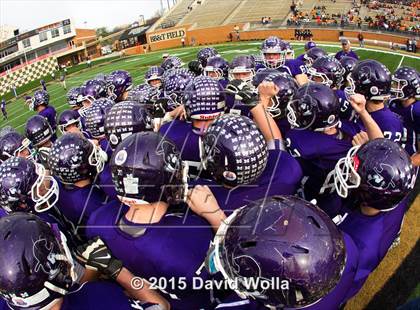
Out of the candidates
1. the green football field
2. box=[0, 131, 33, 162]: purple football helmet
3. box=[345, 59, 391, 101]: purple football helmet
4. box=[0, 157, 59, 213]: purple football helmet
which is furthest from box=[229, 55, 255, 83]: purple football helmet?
the green football field

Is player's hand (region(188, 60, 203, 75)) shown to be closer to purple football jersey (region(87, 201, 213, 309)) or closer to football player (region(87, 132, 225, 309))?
football player (region(87, 132, 225, 309))

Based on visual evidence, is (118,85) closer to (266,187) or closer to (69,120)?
(69,120)

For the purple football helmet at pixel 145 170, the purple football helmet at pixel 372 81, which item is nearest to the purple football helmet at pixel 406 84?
the purple football helmet at pixel 372 81

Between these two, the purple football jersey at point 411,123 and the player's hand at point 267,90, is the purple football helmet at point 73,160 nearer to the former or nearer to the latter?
the player's hand at point 267,90

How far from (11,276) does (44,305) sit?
24 centimetres

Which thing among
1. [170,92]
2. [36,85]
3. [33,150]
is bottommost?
[36,85]

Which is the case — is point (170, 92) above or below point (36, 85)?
above

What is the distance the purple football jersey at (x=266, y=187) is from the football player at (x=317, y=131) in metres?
0.61

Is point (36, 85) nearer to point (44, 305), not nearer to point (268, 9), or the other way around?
point (268, 9)

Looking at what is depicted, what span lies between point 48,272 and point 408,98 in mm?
4919

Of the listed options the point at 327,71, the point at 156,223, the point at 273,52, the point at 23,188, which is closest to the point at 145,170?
the point at 156,223

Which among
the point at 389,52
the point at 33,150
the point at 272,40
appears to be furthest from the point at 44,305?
the point at 389,52

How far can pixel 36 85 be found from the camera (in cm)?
3030

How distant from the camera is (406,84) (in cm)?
488
